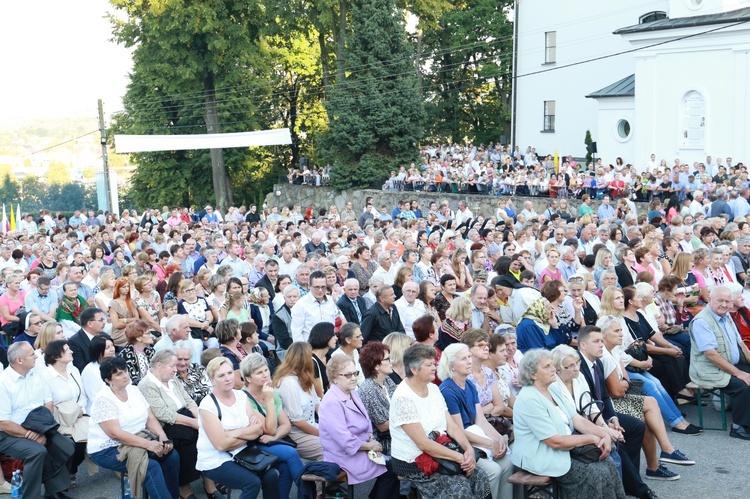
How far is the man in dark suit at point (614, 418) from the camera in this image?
6871mm

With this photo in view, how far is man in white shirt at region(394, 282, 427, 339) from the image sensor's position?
31.1ft

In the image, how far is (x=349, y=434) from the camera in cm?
661

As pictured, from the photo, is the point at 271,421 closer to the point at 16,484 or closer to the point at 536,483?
the point at 536,483

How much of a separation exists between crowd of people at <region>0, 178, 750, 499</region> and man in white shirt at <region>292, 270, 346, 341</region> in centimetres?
2

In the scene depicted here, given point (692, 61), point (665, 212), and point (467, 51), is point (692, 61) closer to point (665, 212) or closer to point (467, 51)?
point (665, 212)

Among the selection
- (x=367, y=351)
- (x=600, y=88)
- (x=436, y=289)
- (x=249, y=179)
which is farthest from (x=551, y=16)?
(x=367, y=351)

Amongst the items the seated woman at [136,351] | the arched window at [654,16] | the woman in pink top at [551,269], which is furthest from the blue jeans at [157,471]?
the arched window at [654,16]

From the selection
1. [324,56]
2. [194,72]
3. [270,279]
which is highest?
[324,56]

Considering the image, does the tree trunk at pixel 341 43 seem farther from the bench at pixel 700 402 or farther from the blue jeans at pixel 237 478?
the blue jeans at pixel 237 478

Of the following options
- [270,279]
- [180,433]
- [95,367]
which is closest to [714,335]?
[180,433]

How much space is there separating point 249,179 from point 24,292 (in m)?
31.4

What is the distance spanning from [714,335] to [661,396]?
0.87 meters

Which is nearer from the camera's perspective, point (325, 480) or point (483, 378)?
point (325, 480)

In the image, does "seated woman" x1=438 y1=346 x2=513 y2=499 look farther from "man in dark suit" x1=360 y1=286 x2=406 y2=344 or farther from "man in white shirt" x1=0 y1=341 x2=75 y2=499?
"man in white shirt" x1=0 y1=341 x2=75 y2=499
